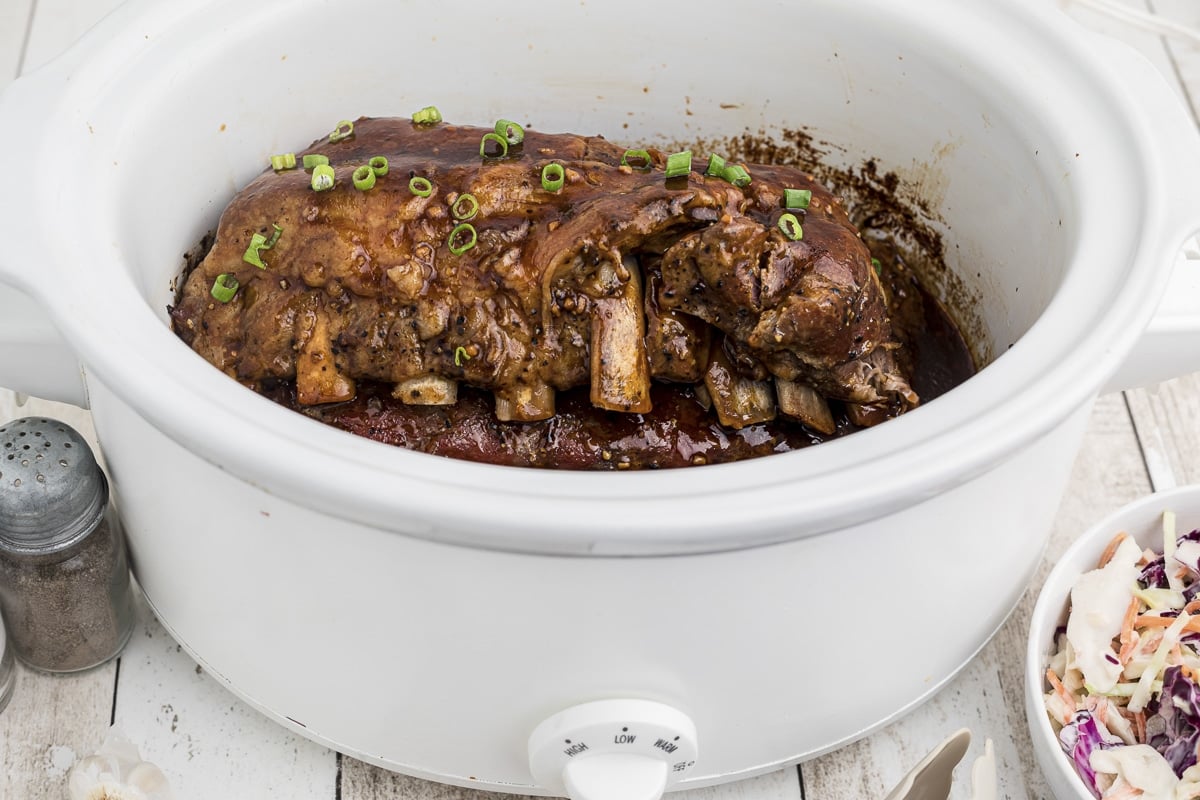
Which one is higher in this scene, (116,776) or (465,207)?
(465,207)

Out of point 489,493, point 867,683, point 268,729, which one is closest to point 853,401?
point 867,683

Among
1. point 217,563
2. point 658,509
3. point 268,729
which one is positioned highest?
point 658,509

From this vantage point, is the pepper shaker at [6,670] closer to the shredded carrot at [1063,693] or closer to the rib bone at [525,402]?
the rib bone at [525,402]

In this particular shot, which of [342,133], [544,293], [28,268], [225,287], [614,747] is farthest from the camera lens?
[342,133]

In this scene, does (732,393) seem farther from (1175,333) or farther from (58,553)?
(58,553)

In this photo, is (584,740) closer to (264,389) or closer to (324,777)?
(324,777)

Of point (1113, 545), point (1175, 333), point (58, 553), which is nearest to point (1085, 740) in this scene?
point (1113, 545)

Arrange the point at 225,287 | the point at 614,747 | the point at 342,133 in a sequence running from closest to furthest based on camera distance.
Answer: the point at 614,747 → the point at 225,287 → the point at 342,133
